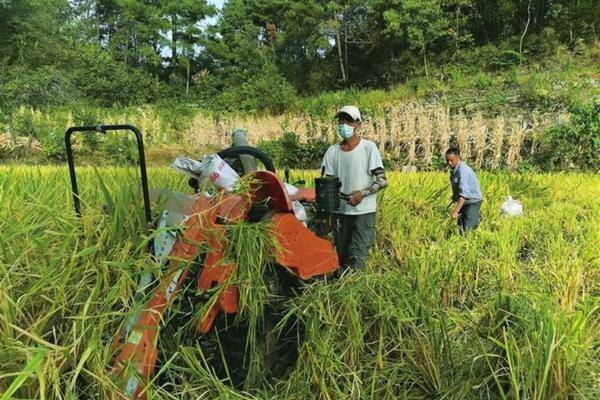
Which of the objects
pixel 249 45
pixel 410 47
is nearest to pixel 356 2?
pixel 410 47

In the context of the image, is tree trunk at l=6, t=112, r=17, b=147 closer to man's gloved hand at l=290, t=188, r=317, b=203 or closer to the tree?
man's gloved hand at l=290, t=188, r=317, b=203

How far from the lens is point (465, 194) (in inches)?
195

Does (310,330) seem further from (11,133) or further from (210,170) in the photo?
(11,133)

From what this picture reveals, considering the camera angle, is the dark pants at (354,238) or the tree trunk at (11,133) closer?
the dark pants at (354,238)

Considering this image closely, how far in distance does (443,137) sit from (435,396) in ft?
32.8

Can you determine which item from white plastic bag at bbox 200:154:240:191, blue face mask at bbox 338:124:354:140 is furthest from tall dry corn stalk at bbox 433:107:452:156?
white plastic bag at bbox 200:154:240:191

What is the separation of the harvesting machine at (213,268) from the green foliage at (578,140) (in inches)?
369

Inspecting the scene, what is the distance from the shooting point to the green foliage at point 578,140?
10.1 meters

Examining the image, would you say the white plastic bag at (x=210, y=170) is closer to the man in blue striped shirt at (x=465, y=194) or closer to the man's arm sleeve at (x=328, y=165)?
the man's arm sleeve at (x=328, y=165)

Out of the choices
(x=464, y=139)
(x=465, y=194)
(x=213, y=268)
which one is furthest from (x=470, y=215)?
(x=464, y=139)

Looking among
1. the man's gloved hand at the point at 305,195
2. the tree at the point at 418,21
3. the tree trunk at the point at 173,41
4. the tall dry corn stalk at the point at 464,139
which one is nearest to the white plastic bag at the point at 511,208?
the man's gloved hand at the point at 305,195

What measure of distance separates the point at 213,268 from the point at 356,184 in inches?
71.5

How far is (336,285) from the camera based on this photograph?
8.89ft

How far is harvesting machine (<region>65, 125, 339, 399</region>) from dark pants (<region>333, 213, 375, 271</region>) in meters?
1.14
